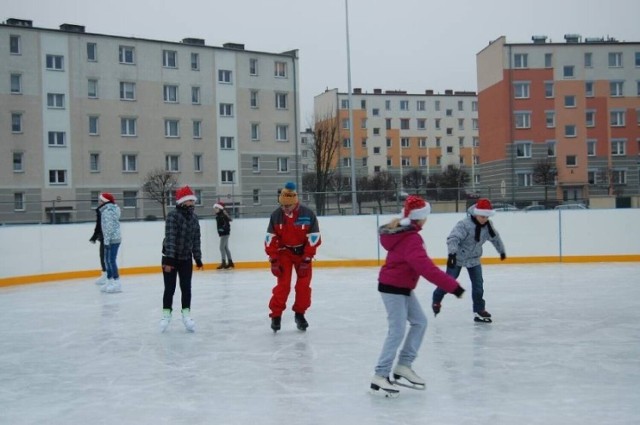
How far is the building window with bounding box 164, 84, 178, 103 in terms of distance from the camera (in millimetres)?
45312

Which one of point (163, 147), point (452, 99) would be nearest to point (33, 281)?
point (163, 147)

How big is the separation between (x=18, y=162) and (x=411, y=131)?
47.5 meters

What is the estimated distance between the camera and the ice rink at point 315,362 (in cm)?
491

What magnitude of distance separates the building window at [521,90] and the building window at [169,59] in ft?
77.6

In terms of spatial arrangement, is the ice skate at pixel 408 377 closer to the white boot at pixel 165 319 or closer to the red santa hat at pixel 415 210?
the red santa hat at pixel 415 210

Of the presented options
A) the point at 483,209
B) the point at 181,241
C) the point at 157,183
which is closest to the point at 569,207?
the point at 483,209

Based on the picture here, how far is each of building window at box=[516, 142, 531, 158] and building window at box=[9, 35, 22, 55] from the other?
107ft

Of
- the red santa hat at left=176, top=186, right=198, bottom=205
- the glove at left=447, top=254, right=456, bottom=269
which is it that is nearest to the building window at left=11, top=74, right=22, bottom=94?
the red santa hat at left=176, top=186, right=198, bottom=205

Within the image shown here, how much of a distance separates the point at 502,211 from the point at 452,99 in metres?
66.1

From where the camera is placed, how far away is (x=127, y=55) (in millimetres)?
44031

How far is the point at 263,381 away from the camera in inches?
231

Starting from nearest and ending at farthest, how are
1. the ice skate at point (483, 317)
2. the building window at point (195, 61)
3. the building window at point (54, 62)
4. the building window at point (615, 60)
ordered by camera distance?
1. the ice skate at point (483, 317)
2. the building window at point (54, 62)
3. the building window at point (195, 61)
4. the building window at point (615, 60)

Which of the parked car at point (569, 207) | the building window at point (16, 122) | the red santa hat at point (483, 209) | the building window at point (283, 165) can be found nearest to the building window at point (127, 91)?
the building window at point (16, 122)

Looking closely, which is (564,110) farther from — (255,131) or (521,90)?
(255,131)
